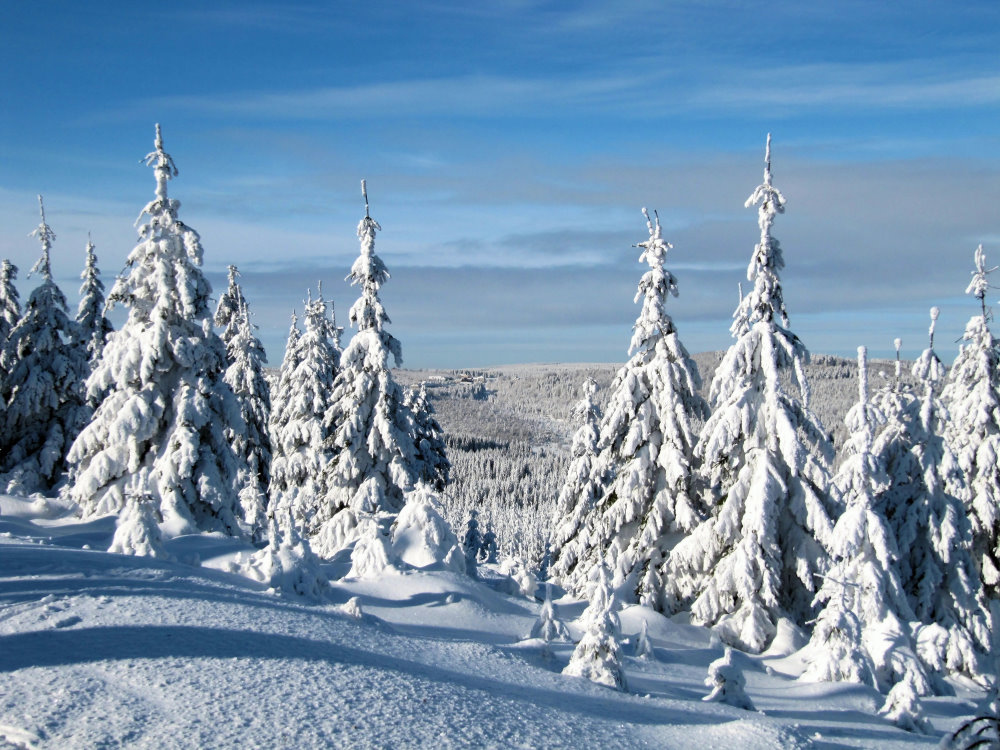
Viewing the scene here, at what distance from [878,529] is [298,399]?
2378cm

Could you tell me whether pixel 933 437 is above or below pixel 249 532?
above

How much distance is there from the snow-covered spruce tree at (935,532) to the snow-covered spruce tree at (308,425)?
840 inches

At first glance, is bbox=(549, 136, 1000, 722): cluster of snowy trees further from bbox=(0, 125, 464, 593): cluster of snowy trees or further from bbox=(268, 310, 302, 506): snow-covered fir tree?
bbox=(268, 310, 302, 506): snow-covered fir tree

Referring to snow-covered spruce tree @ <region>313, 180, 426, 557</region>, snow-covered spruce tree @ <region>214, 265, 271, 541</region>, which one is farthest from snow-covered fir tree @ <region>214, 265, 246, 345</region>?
snow-covered spruce tree @ <region>313, 180, 426, 557</region>

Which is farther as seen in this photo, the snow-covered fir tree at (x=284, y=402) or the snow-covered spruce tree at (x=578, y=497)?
A: the snow-covered fir tree at (x=284, y=402)

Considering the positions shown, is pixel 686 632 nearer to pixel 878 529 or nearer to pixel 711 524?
pixel 711 524

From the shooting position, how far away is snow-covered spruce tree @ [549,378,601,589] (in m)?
26.5

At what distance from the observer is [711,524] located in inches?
760

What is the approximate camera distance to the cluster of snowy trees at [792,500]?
17547 millimetres

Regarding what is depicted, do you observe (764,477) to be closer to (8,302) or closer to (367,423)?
(367,423)

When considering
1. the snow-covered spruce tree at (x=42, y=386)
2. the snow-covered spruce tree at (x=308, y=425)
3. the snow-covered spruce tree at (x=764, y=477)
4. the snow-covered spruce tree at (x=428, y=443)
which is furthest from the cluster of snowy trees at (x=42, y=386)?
the snow-covered spruce tree at (x=764, y=477)

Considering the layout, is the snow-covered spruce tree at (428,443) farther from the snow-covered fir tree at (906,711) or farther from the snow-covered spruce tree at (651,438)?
the snow-covered fir tree at (906,711)

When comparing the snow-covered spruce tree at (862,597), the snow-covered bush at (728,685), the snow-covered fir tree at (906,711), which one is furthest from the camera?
the snow-covered spruce tree at (862,597)

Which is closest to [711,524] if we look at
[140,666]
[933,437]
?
[933,437]
